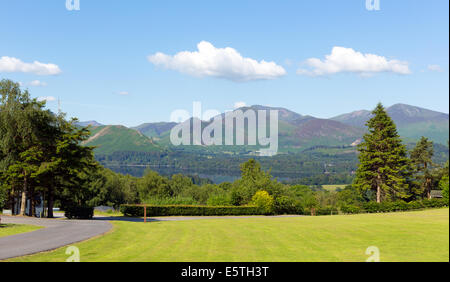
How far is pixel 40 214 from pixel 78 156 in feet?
26.2

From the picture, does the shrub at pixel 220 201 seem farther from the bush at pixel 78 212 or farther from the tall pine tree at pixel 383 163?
the tall pine tree at pixel 383 163

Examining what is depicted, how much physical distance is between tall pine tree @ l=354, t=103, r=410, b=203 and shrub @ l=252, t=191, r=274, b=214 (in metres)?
19.9

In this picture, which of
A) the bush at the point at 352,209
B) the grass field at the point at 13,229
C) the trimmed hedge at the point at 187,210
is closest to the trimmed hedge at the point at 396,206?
the bush at the point at 352,209

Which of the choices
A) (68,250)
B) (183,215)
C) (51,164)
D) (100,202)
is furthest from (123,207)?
(100,202)

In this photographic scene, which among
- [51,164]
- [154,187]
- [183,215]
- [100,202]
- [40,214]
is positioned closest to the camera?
[51,164]

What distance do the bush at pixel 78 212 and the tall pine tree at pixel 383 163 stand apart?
4567cm

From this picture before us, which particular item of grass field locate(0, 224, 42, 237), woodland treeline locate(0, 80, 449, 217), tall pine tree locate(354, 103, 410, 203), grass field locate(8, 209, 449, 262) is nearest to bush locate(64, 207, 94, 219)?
woodland treeline locate(0, 80, 449, 217)

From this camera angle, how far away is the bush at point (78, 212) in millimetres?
43591

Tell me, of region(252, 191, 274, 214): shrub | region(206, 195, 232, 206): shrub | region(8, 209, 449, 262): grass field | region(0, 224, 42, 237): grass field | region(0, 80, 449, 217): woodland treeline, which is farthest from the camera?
region(206, 195, 232, 206): shrub

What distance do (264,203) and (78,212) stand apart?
2607 centimetres

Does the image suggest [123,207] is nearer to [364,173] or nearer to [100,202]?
[364,173]

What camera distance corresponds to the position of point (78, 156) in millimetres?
44906

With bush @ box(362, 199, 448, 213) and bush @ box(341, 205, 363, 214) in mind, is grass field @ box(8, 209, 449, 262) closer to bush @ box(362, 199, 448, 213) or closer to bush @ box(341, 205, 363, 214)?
bush @ box(362, 199, 448, 213)

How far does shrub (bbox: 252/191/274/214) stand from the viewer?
57094mm
